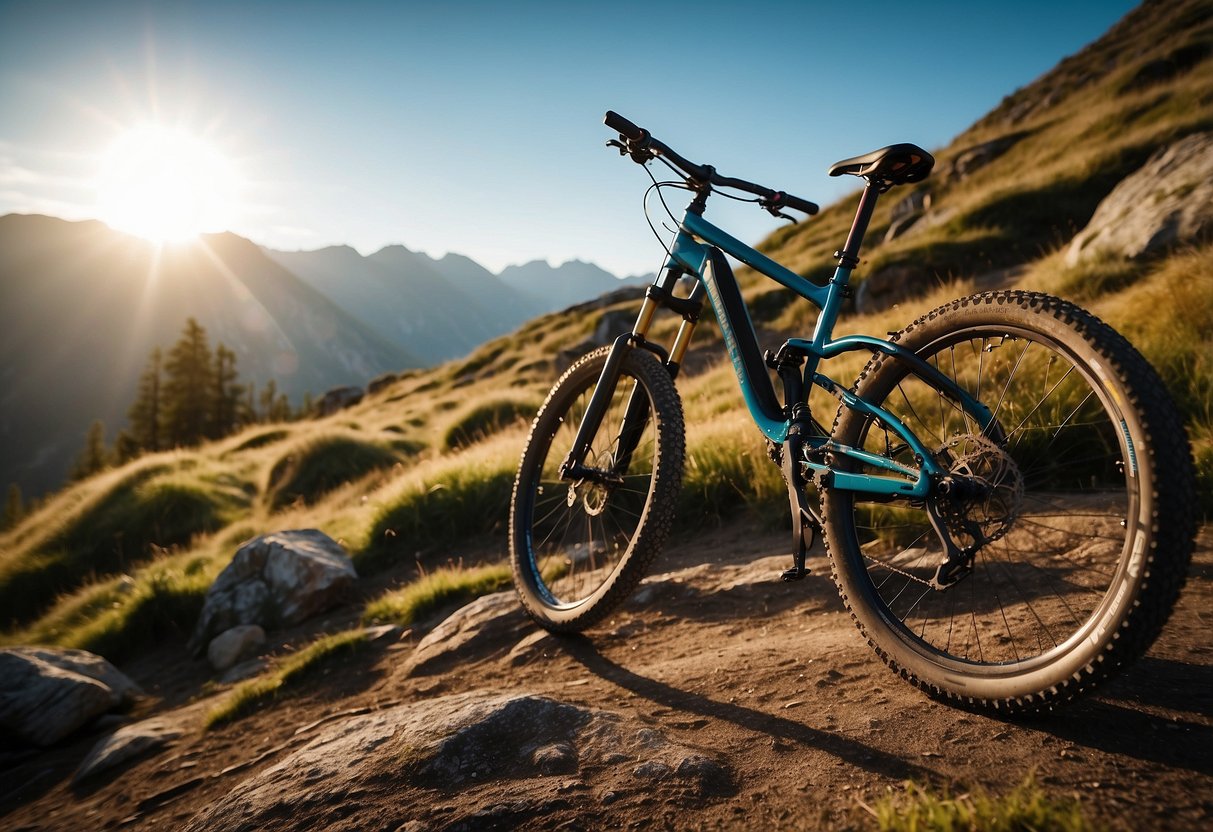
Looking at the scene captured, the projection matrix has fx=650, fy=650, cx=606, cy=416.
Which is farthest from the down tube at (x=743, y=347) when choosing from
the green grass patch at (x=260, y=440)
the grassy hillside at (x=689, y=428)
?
the green grass patch at (x=260, y=440)

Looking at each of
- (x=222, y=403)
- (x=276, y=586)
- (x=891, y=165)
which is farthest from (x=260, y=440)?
(x=222, y=403)

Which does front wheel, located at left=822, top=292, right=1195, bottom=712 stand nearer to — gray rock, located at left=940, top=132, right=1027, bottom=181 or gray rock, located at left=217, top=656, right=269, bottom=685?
gray rock, located at left=217, top=656, right=269, bottom=685

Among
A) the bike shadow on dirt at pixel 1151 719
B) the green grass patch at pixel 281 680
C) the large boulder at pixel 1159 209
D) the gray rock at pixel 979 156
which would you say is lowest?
the green grass patch at pixel 281 680

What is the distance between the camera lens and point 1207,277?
518 cm

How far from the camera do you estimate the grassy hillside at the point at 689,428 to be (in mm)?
5578

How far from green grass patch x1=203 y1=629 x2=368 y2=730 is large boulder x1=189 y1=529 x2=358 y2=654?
5.63 ft

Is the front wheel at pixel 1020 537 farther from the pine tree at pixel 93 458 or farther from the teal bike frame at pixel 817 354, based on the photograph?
the pine tree at pixel 93 458

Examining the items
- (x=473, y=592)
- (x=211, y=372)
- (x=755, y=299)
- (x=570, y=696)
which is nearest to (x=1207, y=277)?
(x=570, y=696)

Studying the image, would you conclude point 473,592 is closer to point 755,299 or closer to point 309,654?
point 309,654

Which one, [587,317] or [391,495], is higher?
[587,317]

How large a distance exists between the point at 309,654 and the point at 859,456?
13.5 ft

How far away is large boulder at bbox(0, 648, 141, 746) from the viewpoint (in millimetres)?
4809

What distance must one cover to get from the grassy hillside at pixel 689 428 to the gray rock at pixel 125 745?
120 inches

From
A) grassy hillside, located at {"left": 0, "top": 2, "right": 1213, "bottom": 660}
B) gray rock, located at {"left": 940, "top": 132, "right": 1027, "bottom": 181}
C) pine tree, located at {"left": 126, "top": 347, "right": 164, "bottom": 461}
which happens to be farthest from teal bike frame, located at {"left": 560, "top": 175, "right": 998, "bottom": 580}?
pine tree, located at {"left": 126, "top": 347, "right": 164, "bottom": 461}
